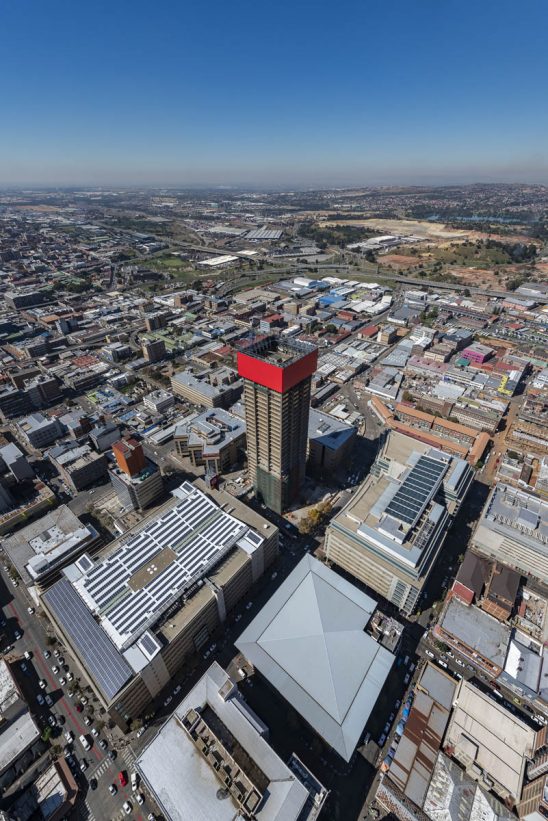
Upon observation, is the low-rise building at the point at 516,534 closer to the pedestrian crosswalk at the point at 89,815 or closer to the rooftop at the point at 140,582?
the rooftop at the point at 140,582

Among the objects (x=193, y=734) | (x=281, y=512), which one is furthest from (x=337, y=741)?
(x=281, y=512)

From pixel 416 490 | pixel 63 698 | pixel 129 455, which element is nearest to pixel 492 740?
pixel 416 490

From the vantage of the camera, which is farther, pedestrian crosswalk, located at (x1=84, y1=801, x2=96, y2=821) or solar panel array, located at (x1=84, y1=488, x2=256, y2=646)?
solar panel array, located at (x1=84, y1=488, x2=256, y2=646)

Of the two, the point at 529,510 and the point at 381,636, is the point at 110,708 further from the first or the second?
the point at 529,510

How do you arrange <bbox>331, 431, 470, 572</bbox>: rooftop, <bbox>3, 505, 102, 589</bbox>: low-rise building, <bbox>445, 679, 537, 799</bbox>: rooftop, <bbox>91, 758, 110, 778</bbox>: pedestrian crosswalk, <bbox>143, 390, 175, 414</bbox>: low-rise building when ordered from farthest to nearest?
<bbox>143, 390, 175, 414</bbox>: low-rise building
<bbox>3, 505, 102, 589</bbox>: low-rise building
<bbox>331, 431, 470, 572</bbox>: rooftop
<bbox>91, 758, 110, 778</bbox>: pedestrian crosswalk
<bbox>445, 679, 537, 799</bbox>: rooftop

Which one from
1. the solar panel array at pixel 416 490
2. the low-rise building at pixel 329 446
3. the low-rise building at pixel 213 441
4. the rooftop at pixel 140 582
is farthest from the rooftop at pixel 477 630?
the low-rise building at pixel 213 441

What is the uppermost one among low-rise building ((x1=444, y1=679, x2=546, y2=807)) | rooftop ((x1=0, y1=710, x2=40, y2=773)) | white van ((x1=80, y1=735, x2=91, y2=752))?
low-rise building ((x1=444, y1=679, x2=546, y2=807))

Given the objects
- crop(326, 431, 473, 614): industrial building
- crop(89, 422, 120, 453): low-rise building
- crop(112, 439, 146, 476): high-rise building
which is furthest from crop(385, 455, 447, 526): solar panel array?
crop(89, 422, 120, 453): low-rise building

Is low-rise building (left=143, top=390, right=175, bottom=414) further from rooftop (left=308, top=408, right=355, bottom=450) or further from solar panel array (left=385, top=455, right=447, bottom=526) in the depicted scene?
solar panel array (left=385, top=455, right=447, bottom=526)
